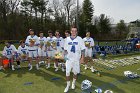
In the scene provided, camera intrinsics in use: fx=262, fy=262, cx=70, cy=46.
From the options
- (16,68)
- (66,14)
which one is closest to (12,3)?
(66,14)

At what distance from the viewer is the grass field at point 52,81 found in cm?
1018

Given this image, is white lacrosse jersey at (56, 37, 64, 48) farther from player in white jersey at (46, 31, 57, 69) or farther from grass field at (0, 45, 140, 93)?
grass field at (0, 45, 140, 93)

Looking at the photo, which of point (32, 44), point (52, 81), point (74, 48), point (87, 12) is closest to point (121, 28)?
point (87, 12)

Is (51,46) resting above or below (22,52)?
above

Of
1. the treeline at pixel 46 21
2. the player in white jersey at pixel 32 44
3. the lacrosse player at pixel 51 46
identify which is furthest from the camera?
the treeline at pixel 46 21

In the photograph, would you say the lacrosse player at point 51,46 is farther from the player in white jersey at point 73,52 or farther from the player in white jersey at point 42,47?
the player in white jersey at point 73,52

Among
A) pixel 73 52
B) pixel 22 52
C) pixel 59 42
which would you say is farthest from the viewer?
pixel 22 52

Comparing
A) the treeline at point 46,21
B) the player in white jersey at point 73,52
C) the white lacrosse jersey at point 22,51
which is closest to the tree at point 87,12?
the treeline at point 46,21

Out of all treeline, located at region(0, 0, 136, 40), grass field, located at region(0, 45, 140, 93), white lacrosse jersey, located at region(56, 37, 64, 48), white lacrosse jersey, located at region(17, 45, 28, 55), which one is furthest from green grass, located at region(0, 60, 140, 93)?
treeline, located at region(0, 0, 136, 40)

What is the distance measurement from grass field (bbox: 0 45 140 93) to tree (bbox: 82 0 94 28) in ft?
169

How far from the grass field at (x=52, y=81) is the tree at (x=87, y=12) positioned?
51.4 m

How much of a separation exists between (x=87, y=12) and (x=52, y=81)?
57096 mm

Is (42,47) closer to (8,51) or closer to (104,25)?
(8,51)

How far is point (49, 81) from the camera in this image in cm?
1162
